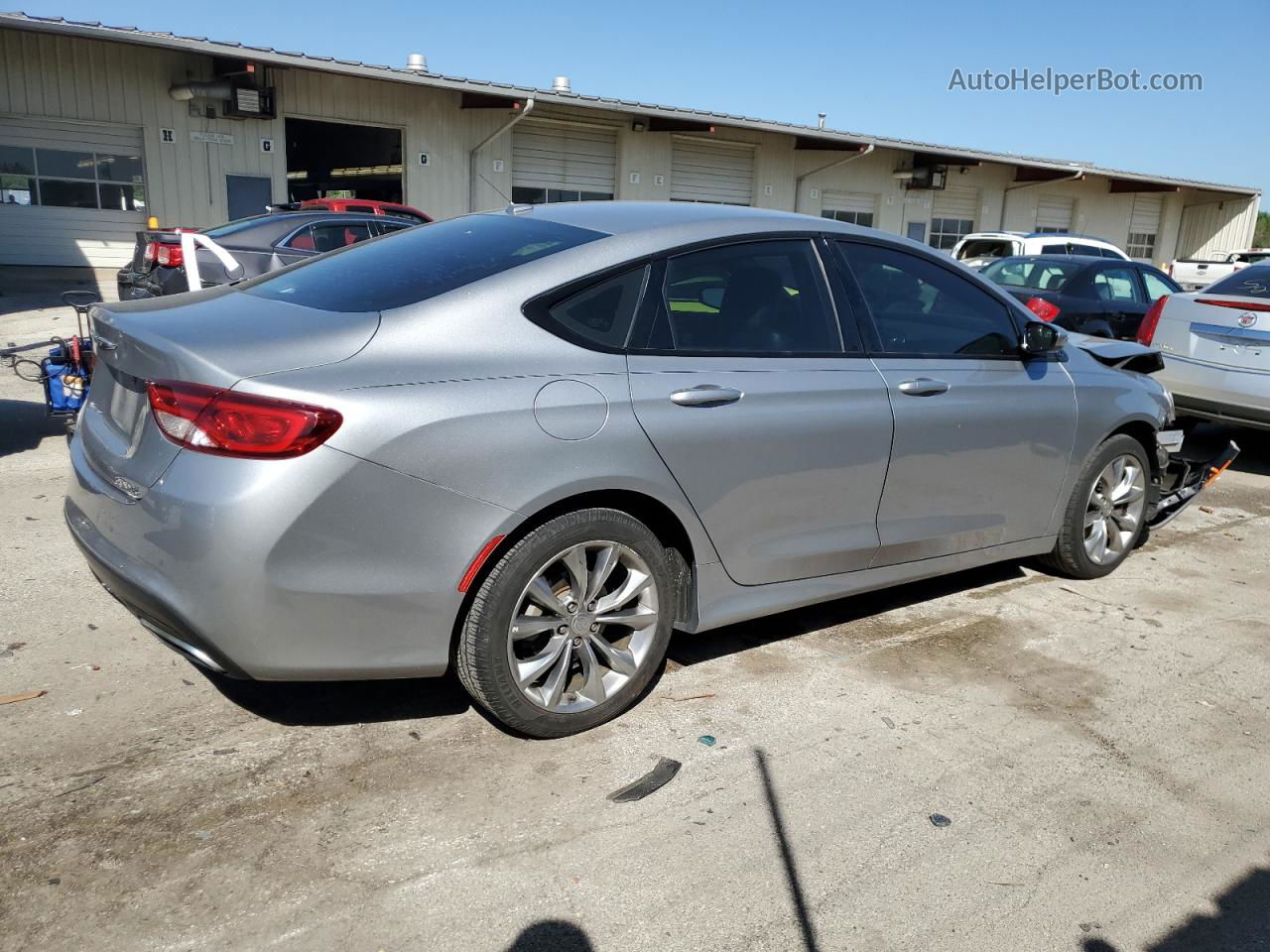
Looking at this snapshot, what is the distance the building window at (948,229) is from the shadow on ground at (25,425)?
1033 inches

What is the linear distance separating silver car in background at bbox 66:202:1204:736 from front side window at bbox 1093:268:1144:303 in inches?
288

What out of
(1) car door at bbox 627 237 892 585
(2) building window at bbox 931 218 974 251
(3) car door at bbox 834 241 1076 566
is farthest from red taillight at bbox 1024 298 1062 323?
(2) building window at bbox 931 218 974 251

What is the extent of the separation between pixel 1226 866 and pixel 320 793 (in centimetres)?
258

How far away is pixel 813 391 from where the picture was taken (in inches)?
148

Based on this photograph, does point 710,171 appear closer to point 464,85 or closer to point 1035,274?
point 464,85

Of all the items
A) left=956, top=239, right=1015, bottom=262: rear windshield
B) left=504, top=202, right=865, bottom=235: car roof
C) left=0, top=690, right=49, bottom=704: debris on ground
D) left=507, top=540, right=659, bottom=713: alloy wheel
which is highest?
left=956, top=239, right=1015, bottom=262: rear windshield

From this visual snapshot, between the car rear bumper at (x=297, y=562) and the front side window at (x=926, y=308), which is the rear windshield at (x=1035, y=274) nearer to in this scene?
the front side window at (x=926, y=308)

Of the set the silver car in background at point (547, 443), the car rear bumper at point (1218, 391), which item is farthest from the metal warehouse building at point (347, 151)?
the silver car in background at point (547, 443)

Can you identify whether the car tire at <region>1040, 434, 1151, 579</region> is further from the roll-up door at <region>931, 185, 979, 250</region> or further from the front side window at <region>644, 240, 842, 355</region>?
the roll-up door at <region>931, 185, 979, 250</region>

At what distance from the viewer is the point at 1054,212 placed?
3294 centimetres

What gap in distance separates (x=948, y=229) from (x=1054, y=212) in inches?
203

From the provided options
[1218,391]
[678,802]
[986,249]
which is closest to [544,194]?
[986,249]

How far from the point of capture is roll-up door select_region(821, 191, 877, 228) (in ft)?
88.9

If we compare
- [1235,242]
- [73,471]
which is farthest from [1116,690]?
[1235,242]
